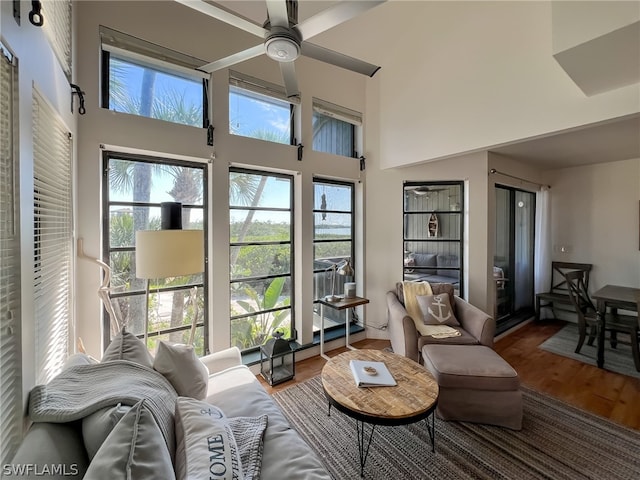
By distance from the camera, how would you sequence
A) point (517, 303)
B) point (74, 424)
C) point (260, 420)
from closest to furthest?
point (74, 424) → point (260, 420) → point (517, 303)

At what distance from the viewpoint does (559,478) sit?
165cm

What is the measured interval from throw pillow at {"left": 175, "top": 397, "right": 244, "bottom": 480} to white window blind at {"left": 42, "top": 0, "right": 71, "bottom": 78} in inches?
73.0

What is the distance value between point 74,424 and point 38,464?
0.63 feet

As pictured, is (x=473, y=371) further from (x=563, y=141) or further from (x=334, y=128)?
(x=334, y=128)

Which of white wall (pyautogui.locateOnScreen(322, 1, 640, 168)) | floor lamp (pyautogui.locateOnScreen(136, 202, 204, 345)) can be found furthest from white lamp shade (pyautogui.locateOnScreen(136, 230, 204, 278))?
white wall (pyautogui.locateOnScreen(322, 1, 640, 168))

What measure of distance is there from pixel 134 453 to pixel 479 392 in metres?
2.25

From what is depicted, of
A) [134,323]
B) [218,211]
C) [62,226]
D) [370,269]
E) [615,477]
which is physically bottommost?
[615,477]

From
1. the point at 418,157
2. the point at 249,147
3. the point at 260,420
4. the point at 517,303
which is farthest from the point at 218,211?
the point at 517,303

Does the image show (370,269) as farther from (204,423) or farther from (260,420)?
(204,423)

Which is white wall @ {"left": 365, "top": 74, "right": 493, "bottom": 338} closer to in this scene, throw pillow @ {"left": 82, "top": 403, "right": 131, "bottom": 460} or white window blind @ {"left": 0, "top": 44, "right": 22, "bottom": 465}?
throw pillow @ {"left": 82, "top": 403, "right": 131, "bottom": 460}

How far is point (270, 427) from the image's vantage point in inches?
53.3

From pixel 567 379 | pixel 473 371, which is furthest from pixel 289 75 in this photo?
pixel 567 379

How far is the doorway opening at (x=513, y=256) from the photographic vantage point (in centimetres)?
391

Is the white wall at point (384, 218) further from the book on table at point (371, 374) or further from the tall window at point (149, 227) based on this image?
the tall window at point (149, 227)
